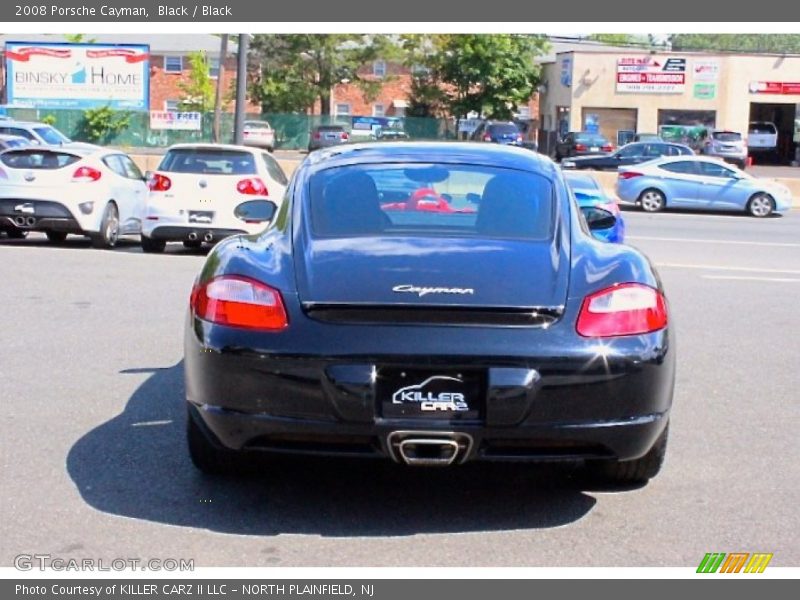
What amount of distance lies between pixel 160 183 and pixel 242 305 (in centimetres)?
1134

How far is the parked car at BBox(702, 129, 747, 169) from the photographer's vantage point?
4766 cm

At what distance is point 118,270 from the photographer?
13.5 meters

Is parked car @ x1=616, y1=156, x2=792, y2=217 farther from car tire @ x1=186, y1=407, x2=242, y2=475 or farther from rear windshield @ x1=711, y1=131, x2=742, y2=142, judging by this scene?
car tire @ x1=186, y1=407, x2=242, y2=475

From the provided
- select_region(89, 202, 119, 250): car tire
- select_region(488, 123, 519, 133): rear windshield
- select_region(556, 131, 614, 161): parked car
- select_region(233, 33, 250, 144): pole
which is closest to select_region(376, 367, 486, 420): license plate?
select_region(89, 202, 119, 250): car tire

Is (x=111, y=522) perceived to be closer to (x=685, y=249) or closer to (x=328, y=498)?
(x=328, y=498)

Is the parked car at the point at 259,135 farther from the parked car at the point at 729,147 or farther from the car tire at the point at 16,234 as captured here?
the car tire at the point at 16,234

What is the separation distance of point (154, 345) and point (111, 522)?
3986mm

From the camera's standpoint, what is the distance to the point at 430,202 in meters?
5.78

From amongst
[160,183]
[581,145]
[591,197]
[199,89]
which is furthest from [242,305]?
[199,89]

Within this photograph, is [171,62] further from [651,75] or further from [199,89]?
[651,75]

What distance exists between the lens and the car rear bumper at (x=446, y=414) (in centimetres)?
466

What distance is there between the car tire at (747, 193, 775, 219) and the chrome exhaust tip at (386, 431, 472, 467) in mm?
23775

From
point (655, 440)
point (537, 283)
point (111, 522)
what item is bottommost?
point (111, 522)

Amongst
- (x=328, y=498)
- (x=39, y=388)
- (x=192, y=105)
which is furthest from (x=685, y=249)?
(x=192, y=105)
